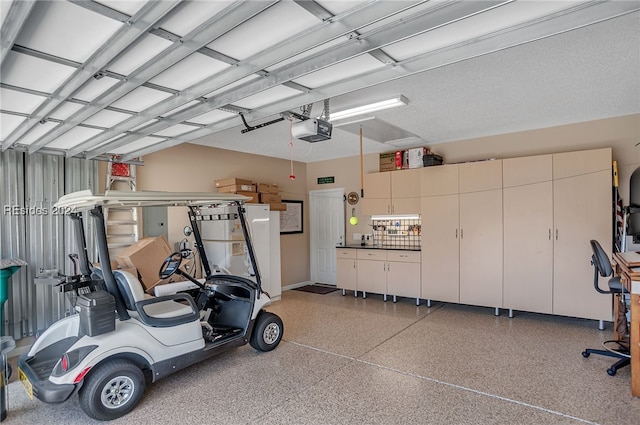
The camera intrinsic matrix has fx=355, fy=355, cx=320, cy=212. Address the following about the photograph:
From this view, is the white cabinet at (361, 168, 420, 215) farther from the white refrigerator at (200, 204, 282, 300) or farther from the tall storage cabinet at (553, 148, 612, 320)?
the tall storage cabinet at (553, 148, 612, 320)

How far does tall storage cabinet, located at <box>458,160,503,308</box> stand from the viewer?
204 inches

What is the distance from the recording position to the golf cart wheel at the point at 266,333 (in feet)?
12.5

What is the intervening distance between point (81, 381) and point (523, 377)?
A: 3.64 m

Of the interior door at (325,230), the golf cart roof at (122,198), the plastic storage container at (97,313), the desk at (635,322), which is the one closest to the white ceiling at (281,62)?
the golf cart roof at (122,198)

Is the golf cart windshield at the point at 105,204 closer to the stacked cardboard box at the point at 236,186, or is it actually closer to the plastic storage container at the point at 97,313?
the plastic storage container at the point at 97,313

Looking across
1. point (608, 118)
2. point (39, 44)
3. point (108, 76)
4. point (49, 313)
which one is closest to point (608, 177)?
point (608, 118)

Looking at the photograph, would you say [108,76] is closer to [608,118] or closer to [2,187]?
[2,187]

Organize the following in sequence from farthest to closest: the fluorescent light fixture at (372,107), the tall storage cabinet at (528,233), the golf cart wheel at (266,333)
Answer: the tall storage cabinet at (528,233) < the golf cart wheel at (266,333) < the fluorescent light fixture at (372,107)

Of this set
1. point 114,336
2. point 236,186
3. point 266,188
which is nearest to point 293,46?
point 114,336

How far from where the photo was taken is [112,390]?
2.69 meters

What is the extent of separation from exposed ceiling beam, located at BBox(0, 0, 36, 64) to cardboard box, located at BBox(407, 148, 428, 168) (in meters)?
5.33

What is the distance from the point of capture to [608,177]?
4445 millimetres

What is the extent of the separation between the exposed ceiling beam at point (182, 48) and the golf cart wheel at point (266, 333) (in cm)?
251

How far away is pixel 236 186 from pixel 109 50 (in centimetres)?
Result: 390
